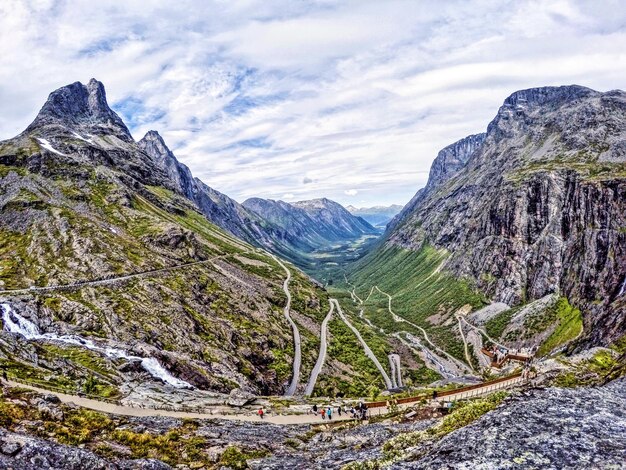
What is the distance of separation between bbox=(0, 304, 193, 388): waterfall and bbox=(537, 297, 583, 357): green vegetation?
14167 centimetres

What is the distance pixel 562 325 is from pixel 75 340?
177 meters

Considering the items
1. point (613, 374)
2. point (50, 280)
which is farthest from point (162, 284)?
point (613, 374)

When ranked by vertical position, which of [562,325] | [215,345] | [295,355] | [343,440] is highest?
[343,440]

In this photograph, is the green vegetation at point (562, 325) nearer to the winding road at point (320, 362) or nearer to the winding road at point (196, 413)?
the winding road at point (320, 362)

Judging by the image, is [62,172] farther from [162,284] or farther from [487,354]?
[487,354]

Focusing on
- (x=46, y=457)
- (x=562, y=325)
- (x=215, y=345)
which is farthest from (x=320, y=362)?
(x=46, y=457)

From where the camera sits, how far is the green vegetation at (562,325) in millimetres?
155738

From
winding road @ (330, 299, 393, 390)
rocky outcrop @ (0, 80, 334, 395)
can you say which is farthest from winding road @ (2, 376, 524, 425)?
winding road @ (330, 299, 393, 390)

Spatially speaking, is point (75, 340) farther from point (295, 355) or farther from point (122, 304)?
point (295, 355)

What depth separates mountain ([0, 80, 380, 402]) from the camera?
69312mm

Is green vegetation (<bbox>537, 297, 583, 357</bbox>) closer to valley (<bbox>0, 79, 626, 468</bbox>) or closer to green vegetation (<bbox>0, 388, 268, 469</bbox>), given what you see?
valley (<bbox>0, 79, 626, 468</bbox>)

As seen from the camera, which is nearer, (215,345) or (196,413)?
Result: (196,413)

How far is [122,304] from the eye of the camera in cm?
10525

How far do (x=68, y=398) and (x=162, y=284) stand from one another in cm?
8493
